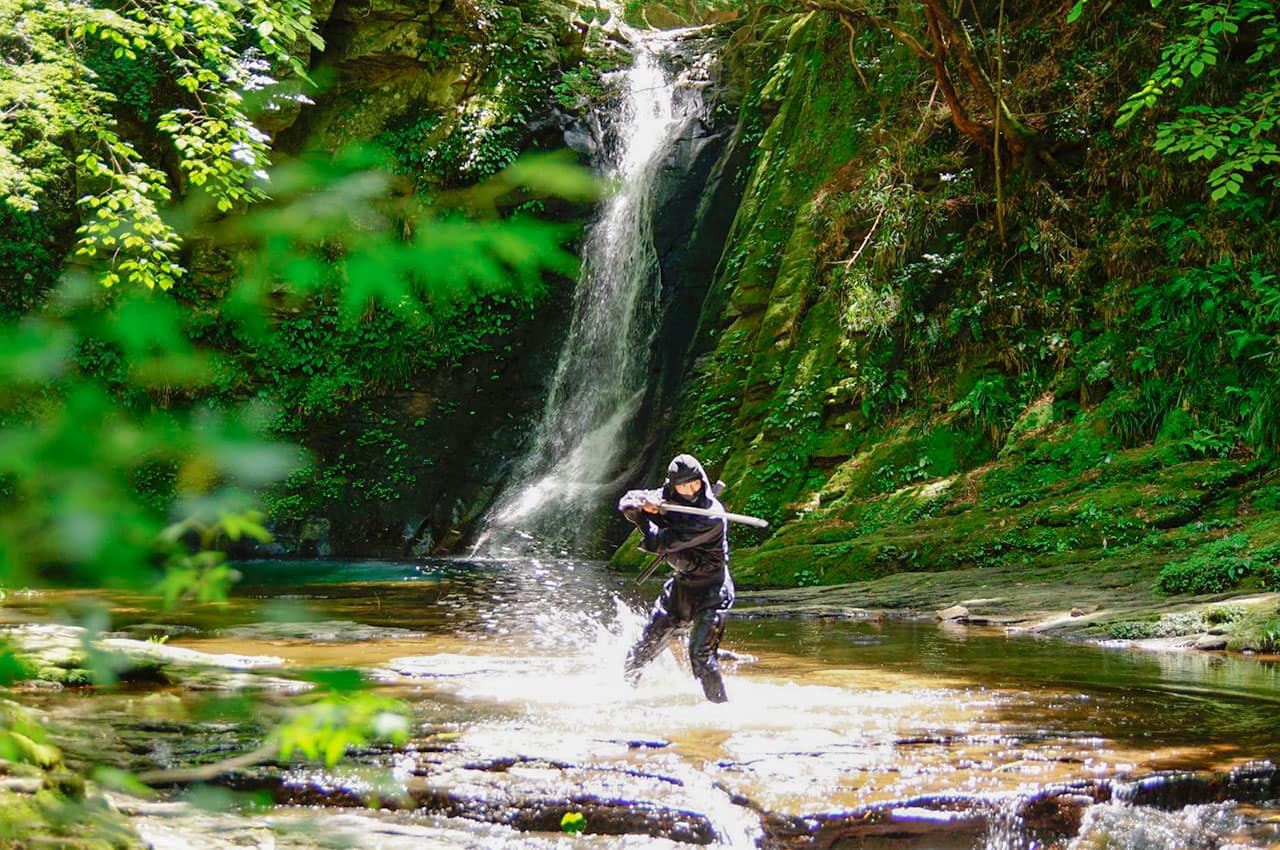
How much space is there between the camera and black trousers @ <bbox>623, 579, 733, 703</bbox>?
6297mm

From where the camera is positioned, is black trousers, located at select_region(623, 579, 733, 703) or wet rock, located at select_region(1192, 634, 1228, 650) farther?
wet rock, located at select_region(1192, 634, 1228, 650)

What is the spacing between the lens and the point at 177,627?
9039 millimetres

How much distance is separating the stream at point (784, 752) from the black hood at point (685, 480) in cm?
127

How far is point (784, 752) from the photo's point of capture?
15.6 ft

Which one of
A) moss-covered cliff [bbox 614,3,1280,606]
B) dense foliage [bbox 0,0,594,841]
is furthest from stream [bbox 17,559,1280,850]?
moss-covered cliff [bbox 614,3,1280,606]

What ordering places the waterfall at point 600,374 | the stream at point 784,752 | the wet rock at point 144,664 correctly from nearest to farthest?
the stream at point 784,752, the wet rock at point 144,664, the waterfall at point 600,374

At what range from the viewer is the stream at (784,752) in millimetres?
3824

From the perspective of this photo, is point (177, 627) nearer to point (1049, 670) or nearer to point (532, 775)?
point (532, 775)

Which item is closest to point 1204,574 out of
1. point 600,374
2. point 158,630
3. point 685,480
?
point 685,480

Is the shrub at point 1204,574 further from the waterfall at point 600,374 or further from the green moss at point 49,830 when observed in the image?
the waterfall at point 600,374

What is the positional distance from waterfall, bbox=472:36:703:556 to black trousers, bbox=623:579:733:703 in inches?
491

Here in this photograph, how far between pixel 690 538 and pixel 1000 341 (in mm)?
9364

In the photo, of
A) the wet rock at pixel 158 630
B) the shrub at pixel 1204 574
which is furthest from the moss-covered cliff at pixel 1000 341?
the wet rock at pixel 158 630

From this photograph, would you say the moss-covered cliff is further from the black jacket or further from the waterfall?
the black jacket
